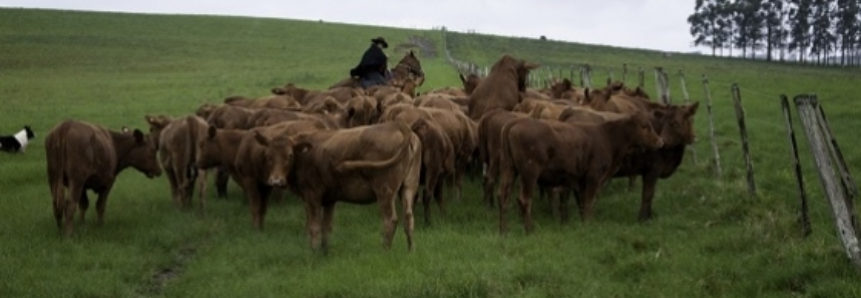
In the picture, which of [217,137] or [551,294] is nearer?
[551,294]

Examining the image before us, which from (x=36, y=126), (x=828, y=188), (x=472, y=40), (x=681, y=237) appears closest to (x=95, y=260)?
(x=681, y=237)

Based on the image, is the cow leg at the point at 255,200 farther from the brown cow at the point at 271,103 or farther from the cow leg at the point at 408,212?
the brown cow at the point at 271,103

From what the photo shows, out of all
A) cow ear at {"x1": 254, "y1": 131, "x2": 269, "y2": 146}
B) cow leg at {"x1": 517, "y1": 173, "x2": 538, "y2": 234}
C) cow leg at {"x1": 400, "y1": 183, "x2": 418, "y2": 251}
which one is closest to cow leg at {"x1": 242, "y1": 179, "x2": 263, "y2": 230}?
cow ear at {"x1": 254, "y1": 131, "x2": 269, "y2": 146}

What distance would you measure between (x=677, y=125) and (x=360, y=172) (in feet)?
15.5

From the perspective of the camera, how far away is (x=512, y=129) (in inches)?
433

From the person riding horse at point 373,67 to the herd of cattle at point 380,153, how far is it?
653 centimetres

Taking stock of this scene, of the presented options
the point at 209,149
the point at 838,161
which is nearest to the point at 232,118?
the point at 209,149

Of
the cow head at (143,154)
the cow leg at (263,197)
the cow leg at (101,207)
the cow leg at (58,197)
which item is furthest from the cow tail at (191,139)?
the cow leg at (58,197)

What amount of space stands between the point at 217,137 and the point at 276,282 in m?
4.23

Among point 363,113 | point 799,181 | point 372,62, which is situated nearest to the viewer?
point 799,181

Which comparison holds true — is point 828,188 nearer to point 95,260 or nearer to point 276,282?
point 276,282

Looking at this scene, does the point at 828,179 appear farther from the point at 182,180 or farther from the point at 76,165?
the point at 182,180

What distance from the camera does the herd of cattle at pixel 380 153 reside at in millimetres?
10016

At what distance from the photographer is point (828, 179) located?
26.6 feet
